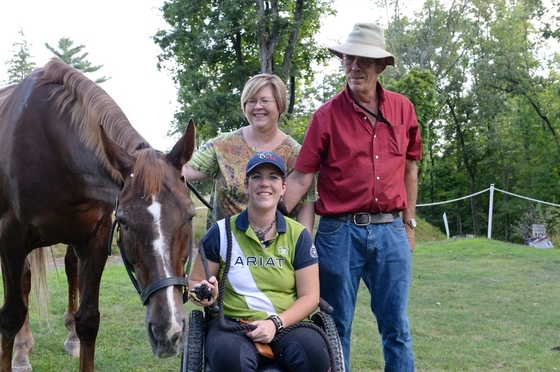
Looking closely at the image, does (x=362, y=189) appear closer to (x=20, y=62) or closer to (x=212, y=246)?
(x=212, y=246)

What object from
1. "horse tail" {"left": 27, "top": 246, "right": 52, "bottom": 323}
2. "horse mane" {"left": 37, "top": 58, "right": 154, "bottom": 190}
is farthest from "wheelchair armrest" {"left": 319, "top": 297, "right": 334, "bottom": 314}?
"horse tail" {"left": 27, "top": 246, "right": 52, "bottom": 323}

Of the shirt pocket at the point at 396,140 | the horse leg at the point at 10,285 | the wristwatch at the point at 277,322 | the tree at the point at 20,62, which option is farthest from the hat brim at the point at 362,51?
the tree at the point at 20,62

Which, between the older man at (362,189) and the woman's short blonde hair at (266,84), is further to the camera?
the woman's short blonde hair at (266,84)

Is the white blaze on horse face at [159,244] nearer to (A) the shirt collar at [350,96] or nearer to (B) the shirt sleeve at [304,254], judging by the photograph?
(B) the shirt sleeve at [304,254]

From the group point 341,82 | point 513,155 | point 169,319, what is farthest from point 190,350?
point 513,155

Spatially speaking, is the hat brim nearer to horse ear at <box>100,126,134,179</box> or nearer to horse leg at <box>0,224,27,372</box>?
horse ear at <box>100,126,134,179</box>

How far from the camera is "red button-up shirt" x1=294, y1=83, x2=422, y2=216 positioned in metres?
2.96

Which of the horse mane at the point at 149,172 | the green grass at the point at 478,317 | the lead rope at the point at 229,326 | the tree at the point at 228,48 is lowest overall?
the green grass at the point at 478,317

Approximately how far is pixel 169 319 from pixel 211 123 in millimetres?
16475

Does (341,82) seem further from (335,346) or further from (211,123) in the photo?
(335,346)

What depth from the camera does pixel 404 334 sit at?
305 centimetres

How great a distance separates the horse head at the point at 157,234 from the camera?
2.27m

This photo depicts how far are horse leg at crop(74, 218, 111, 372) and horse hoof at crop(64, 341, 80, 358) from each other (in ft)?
2.56

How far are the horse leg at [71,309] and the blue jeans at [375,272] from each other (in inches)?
107
